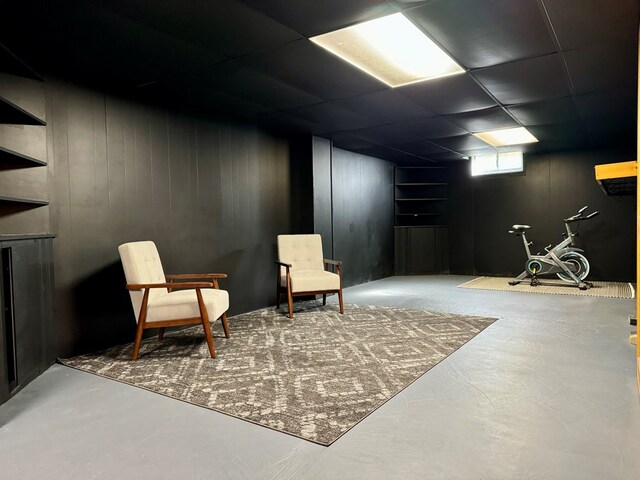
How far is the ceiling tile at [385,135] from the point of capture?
5.43 meters

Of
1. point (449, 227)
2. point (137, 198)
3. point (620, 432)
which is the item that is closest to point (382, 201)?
point (449, 227)

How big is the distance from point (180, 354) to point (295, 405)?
1.38 m

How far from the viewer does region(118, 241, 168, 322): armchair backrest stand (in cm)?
318

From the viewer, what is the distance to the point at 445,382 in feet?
8.45

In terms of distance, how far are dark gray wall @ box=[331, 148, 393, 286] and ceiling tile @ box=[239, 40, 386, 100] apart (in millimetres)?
2528

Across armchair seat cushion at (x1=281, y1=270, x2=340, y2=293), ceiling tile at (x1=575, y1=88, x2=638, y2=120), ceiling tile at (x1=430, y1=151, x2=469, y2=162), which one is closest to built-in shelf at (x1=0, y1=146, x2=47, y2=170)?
armchair seat cushion at (x1=281, y1=270, x2=340, y2=293)

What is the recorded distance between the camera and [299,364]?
9.70 ft

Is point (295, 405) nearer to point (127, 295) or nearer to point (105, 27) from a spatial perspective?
point (127, 295)

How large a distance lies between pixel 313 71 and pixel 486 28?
1327 mm

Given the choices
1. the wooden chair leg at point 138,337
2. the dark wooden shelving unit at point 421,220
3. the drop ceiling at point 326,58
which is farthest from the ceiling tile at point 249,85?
the dark wooden shelving unit at point 421,220

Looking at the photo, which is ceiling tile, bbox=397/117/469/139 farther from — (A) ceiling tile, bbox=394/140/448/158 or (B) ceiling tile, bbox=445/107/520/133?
(A) ceiling tile, bbox=394/140/448/158

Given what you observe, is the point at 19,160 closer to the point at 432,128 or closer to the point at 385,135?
the point at 385,135

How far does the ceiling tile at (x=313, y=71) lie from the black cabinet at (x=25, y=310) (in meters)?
1.99

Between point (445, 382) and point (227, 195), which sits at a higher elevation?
point (227, 195)
